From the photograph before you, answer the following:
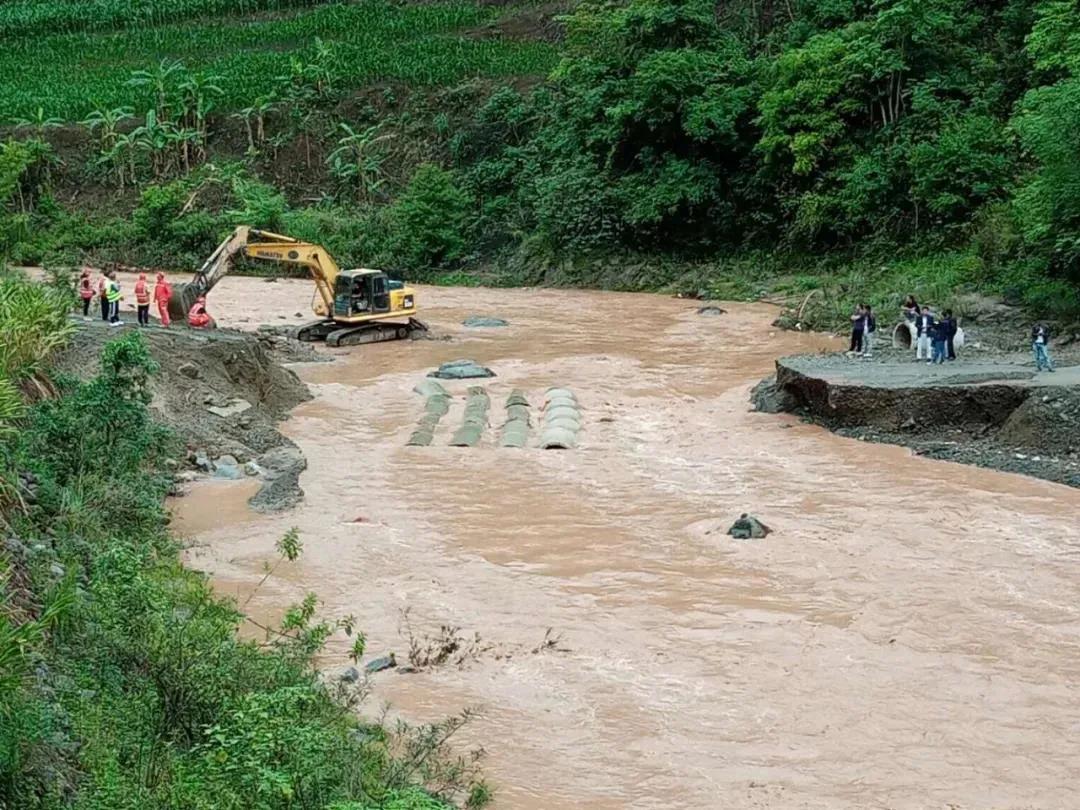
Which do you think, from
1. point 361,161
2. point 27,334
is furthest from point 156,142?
point 27,334

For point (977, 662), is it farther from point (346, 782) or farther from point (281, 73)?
point (281, 73)

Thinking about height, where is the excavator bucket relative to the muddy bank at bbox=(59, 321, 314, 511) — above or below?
above

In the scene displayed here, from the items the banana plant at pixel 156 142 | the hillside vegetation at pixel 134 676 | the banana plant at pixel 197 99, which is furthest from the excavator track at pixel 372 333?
the banana plant at pixel 197 99

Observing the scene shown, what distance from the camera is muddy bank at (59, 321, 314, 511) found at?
17.0m

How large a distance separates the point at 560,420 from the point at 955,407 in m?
6.07

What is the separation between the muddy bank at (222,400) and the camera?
17047 millimetres

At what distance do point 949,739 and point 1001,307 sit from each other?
19.3 m

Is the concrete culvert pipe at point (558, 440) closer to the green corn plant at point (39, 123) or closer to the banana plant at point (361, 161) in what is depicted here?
the banana plant at point (361, 161)

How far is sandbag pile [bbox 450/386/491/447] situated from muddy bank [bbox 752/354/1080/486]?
15.4ft

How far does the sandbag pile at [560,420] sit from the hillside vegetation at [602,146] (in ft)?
34.8

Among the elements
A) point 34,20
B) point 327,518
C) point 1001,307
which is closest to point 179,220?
point 34,20

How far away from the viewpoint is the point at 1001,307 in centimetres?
2730

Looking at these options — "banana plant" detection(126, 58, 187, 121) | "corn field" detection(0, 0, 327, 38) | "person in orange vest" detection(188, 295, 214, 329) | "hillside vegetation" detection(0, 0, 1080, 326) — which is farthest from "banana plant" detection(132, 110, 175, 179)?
"person in orange vest" detection(188, 295, 214, 329)

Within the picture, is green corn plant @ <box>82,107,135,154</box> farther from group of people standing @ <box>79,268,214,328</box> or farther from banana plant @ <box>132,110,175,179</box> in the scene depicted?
group of people standing @ <box>79,268,214,328</box>
